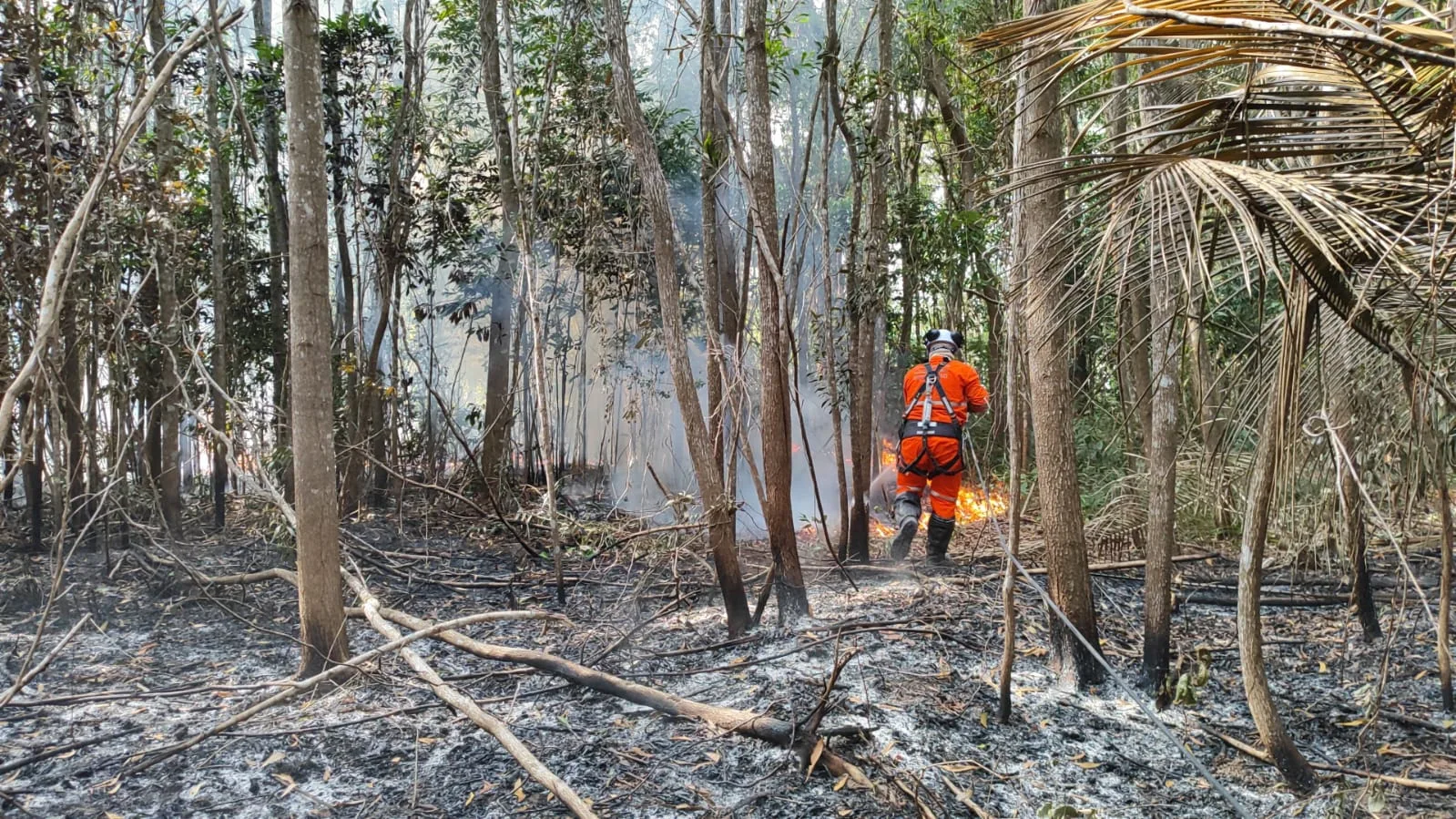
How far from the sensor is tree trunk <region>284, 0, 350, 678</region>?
4340 millimetres

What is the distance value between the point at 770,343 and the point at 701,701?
215 centimetres

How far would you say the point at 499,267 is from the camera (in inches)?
446

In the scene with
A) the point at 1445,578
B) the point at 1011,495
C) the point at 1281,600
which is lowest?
the point at 1281,600

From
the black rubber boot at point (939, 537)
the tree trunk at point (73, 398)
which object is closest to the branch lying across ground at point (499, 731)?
the tree trunk at point (73, 398)

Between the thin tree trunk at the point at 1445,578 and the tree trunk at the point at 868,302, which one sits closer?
the thin tree trunk at the point at 1445,578

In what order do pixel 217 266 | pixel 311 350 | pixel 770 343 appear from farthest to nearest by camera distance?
pixel 217 266 < pixel 770 343 < pixel 311 350

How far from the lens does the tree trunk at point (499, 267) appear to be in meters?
9.23

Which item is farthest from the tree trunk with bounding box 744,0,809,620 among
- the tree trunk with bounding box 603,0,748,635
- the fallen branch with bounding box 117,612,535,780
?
the fallen branch with bounding box 117,612,535,780

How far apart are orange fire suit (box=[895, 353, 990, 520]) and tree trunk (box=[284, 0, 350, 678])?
4826mm

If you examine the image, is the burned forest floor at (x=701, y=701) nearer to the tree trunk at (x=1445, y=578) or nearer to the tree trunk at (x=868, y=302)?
the tree trunk at (x=1445, y=578)

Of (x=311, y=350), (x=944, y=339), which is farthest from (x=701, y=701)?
(x=944, y=339)

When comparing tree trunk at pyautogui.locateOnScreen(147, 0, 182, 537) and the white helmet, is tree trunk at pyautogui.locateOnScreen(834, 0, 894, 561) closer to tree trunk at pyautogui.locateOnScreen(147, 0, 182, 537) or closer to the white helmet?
the white helmet

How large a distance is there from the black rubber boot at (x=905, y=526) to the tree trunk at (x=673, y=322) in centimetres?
267

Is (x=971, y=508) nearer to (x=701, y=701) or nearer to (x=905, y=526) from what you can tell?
(x=905, y=526)
